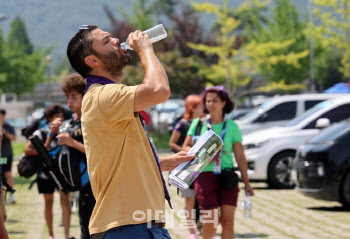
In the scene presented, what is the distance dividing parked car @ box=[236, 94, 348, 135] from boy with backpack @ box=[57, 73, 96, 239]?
1105cm

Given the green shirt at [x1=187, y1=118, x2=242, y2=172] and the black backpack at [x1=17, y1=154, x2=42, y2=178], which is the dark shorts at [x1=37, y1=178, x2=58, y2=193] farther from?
the green shirt at [x1=187, y1=118, x2=242, y2=172]

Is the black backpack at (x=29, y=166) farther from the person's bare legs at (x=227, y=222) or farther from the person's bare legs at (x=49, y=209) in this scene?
the person's bare legs at (x=227, y=222)

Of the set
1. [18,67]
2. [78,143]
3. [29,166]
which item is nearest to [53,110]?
[29,166]

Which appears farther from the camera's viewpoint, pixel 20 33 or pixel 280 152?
pixel 20 33

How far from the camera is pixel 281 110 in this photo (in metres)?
17.7

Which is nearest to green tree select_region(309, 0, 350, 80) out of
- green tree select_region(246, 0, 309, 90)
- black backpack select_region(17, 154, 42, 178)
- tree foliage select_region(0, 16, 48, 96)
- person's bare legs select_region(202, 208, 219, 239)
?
green tree select_region(246, 0, 309, 90)

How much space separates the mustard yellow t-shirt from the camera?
11.4ft

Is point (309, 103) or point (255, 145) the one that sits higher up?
point (309, 103)

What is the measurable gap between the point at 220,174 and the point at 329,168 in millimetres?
4119

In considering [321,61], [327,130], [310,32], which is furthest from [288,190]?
[321,61]

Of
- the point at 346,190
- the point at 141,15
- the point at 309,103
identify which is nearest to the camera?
the point at 346,190

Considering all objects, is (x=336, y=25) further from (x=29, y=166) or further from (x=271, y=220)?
(x=29, y=166)

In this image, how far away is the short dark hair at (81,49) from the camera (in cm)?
365

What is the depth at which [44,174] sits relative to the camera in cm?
870
